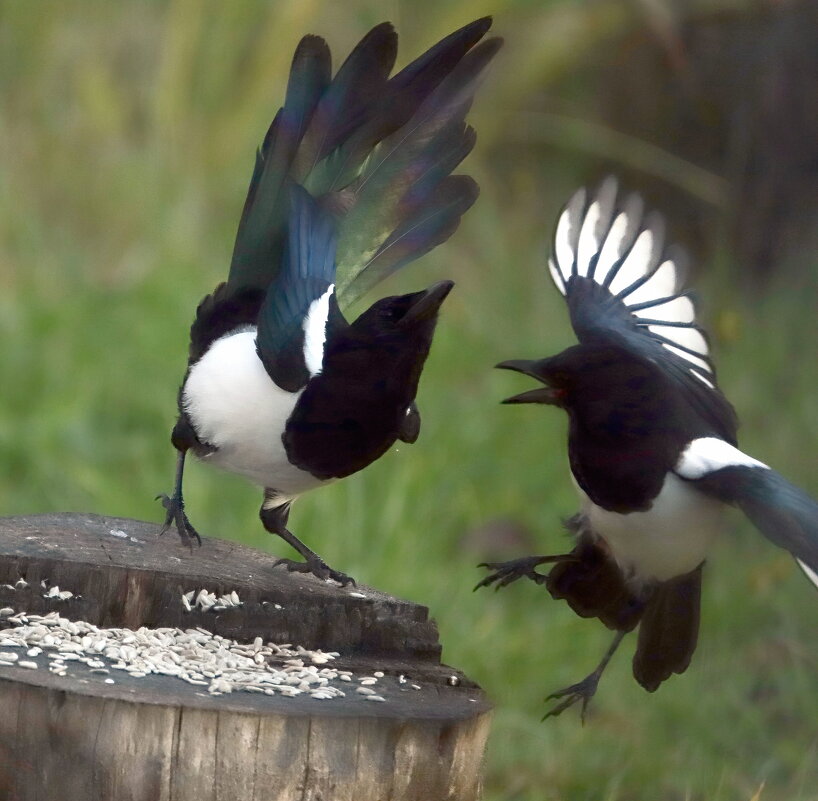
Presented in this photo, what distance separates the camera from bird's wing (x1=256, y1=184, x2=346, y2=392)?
6.66ft

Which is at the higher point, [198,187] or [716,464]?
[198,187]

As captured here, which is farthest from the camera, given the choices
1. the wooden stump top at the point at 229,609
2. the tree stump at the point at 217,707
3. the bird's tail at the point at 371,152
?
the bird's tail at the point at 371,152

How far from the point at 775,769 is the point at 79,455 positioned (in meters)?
2.09

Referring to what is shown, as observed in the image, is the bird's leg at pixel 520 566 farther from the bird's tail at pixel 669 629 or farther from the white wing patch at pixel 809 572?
the white wing patch at pixel 809 572

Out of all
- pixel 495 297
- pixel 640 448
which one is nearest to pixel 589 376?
pixel 640 448

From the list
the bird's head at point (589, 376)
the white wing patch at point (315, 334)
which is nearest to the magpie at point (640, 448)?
the bird's head at point (589, 376)

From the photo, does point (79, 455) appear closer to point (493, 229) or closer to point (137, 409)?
point (137, 409)

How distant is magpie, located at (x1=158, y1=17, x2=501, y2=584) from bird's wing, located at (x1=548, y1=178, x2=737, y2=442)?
237mm

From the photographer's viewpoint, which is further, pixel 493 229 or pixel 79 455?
pixel 493 229

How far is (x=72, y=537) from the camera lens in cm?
211

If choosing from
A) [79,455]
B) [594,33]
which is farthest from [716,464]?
[594,33]

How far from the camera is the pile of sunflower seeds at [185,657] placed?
1.70m

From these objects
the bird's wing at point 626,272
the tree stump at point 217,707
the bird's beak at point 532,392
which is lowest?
the tree stump at point 217,707

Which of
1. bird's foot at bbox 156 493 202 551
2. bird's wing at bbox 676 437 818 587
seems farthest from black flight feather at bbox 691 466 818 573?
bird's foot at bbox 156 493 202 551
